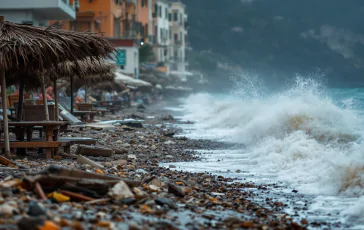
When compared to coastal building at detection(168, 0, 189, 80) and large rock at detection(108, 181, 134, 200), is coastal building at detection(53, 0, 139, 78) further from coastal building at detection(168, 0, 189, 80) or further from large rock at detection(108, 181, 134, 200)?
large rock at detection(108, 181, 134, 200)

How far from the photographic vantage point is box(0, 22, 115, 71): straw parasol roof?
34.3ft

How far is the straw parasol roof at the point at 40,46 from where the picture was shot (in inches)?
411

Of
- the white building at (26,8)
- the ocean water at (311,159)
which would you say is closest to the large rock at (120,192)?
the ocean water at (311,159)

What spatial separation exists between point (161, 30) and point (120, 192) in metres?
92.6

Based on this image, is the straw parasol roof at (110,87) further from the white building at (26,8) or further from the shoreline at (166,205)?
the shoreline at (166,205)

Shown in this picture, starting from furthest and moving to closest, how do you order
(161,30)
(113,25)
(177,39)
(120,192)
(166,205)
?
(177,39)
(161,30)
(113,25)
(166,205)
(120,192)

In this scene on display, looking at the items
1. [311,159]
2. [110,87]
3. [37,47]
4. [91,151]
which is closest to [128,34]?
[110,87]

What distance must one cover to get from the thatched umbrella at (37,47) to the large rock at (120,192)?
12.0 ft

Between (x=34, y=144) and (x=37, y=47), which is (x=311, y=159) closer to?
(x=34, y=144)

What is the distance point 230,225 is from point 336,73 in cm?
5923

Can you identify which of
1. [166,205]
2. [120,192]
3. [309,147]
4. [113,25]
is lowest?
[166,205]

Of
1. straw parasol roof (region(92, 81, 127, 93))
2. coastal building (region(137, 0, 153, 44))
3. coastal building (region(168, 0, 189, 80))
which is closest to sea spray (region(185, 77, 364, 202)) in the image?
straw parasol roof (region(92, 81, 127, 93))

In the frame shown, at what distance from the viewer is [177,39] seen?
114750mm

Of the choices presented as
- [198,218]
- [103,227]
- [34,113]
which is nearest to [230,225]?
[198,218]
